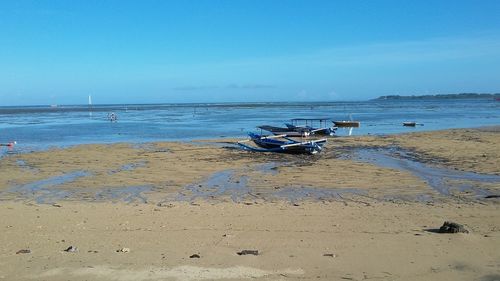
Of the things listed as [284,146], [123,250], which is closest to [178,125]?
[284,146]

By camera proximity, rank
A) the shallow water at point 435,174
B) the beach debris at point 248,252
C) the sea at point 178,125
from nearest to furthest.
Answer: the beach debris at point 248,252 → the shallow water at point 435,174 → the sea at point 178,125

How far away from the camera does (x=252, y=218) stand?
382 inches

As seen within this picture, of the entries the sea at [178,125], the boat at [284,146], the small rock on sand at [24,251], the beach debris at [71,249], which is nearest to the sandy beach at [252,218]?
the small rock on sand at [24,251]

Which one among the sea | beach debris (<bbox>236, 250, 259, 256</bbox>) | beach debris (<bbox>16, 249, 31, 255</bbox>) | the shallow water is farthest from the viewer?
the sea

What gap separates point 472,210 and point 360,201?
94.7 inches

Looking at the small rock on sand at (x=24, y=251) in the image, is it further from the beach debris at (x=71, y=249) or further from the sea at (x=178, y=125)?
the sea at (x=178, y=125)

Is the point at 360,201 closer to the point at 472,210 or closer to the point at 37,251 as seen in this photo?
the point at 472,210

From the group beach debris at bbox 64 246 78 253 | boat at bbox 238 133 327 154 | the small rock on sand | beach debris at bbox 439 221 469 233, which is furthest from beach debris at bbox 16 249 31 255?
boat at bbox 238 133 327 154

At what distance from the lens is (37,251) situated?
7.41 m

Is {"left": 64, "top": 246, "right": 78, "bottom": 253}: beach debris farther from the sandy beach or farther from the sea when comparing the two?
the sea

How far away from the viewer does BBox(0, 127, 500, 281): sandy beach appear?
21.4 ft

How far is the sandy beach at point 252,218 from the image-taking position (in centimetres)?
652

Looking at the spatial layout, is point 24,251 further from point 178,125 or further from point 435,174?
point 178,125

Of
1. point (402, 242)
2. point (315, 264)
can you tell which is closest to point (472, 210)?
point (402, 242)
